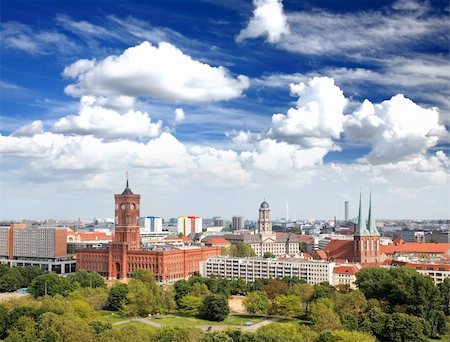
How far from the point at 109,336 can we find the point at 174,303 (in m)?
25.5

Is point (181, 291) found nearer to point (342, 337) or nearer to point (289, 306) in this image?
point (289, 306)

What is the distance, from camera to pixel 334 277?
284 ft

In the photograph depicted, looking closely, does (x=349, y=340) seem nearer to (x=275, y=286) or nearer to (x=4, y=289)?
(x=275, y=286)

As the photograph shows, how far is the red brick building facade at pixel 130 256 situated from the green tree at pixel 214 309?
31.0 meters

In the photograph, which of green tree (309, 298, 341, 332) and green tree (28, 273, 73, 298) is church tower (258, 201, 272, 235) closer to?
green tree (28, 273, 73, 298)

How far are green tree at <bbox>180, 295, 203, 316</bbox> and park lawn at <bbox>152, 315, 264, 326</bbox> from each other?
1174 mm

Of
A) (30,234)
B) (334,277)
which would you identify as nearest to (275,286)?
(334,277)

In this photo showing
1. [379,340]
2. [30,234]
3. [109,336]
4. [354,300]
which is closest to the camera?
[109,336]

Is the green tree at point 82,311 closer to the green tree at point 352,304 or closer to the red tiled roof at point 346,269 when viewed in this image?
the green tree at point 352,304

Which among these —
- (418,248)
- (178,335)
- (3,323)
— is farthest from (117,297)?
(418,248)

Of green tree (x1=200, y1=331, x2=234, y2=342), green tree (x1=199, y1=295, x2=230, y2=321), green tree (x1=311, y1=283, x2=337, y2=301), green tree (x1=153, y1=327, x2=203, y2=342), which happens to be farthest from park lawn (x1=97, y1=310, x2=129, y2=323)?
green tree (x1=311, y1=283, x2=337, y2=301)

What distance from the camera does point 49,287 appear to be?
73125 mm

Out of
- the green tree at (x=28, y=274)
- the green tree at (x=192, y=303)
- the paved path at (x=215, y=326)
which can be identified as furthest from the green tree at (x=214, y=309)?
the green tree at (x=28, y=274)

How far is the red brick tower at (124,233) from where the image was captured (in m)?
97.9
